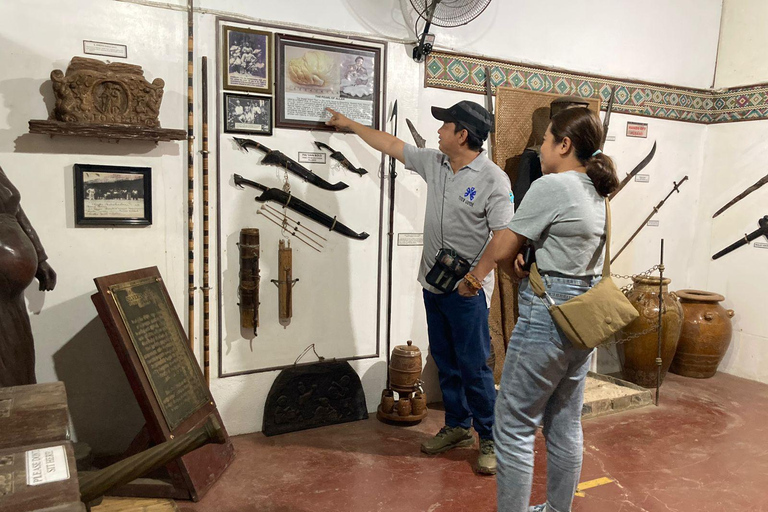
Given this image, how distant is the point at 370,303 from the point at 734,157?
124 inches

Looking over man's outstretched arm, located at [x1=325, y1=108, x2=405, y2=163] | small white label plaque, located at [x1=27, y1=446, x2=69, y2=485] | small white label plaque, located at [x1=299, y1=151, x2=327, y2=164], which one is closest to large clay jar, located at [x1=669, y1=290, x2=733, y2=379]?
man's outstretched arm, located at [x1=325, y1=108, x2=405, y2=163]

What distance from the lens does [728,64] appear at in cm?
473

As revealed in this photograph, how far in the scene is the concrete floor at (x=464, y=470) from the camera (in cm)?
264

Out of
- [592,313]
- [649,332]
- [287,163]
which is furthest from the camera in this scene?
[649,332]

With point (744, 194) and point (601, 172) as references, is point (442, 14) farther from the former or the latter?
point (744, 194)

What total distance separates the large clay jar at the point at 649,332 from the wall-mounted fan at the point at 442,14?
2.18 meters

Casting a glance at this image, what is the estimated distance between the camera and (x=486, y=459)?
289 cm

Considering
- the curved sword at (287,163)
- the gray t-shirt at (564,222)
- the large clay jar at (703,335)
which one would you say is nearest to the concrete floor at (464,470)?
the large clay jar at (703,335)

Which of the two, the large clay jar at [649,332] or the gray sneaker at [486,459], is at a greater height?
the large clay jar at [649,332]

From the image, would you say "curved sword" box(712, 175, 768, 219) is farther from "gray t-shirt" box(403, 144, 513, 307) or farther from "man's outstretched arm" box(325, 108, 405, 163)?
"man's outstretched arm" box(325, 108, 405, 163)

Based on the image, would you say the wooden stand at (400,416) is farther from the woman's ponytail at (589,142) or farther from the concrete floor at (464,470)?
the woman's ponytail at (589,142)

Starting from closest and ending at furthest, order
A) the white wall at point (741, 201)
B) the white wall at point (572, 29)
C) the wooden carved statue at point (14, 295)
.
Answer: the wooden carved statue at point (14, 295)
the white wall at point (572, 29)
the white wall at point (741, 201)

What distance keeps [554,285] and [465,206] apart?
878 mm

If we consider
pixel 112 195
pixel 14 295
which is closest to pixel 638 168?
pixel 112 195
